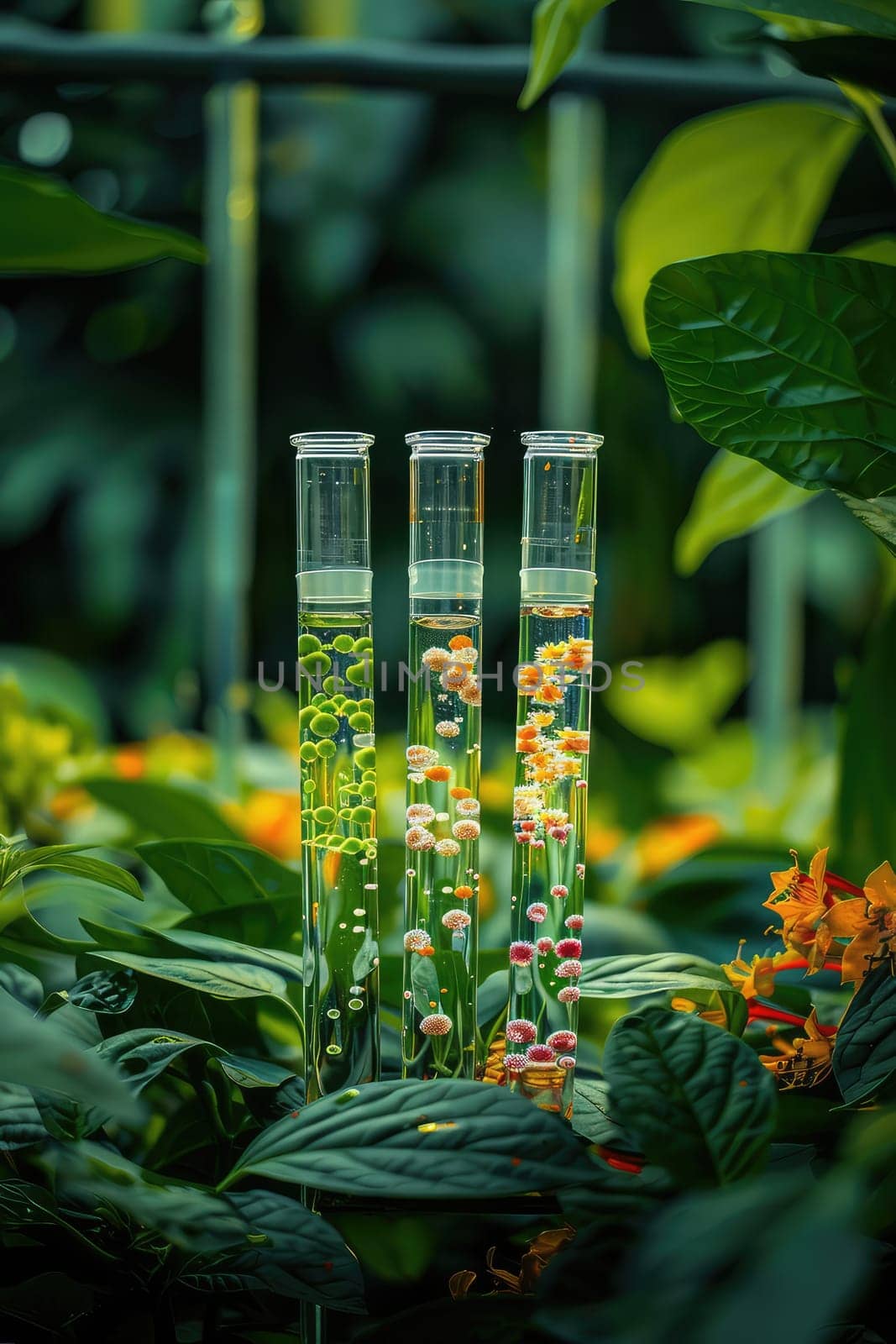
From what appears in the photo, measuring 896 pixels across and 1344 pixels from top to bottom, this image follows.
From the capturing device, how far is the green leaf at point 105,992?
1.51ft

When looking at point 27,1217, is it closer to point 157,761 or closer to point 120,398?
point 157,761

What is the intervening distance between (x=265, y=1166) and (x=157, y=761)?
0.52 m

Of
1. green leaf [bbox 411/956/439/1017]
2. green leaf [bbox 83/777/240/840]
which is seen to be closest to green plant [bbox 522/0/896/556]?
green leaf [bbox 411/956/439/1017]

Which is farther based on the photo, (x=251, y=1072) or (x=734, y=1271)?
(x=251, y=1072)

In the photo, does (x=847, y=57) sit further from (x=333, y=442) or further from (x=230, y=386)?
(x=230, y=386)

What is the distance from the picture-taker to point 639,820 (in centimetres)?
83

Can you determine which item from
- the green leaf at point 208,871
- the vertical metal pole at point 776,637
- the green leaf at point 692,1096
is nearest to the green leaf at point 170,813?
the green leaf at point 208,871

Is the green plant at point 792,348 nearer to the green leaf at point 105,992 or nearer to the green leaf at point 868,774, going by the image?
the green leaf at point 868,774

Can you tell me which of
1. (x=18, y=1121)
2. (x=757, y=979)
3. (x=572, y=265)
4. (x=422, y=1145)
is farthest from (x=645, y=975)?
(x=572, y=265)

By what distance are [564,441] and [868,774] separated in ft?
0.99

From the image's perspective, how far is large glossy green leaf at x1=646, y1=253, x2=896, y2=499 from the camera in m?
0.46

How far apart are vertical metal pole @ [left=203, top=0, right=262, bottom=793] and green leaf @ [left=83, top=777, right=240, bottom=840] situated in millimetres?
208

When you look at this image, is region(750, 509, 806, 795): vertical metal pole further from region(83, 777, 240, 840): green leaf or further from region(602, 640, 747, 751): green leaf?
region(83, 777, 240, 840): green leaf

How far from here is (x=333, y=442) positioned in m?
0.45
